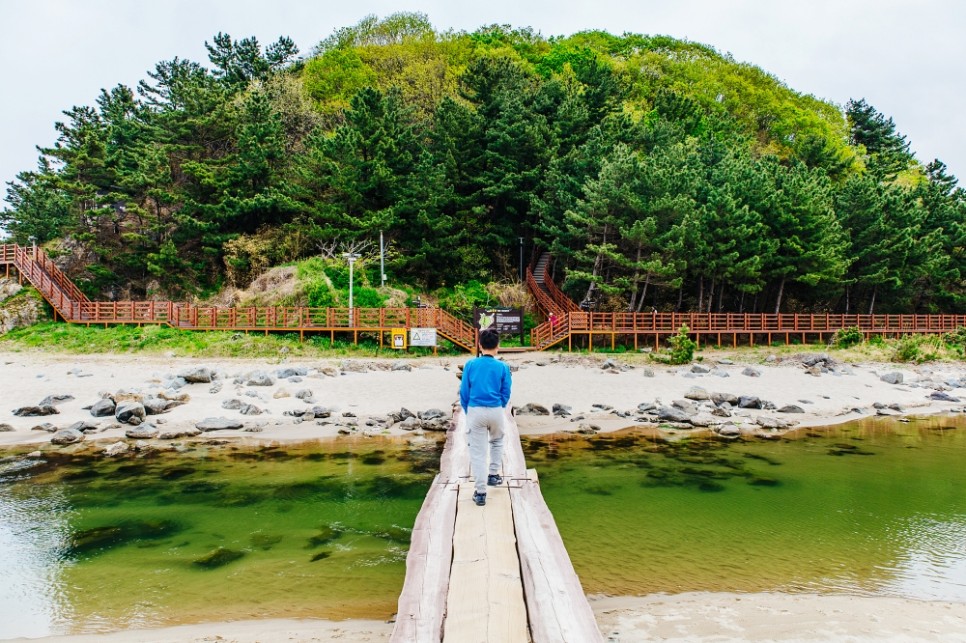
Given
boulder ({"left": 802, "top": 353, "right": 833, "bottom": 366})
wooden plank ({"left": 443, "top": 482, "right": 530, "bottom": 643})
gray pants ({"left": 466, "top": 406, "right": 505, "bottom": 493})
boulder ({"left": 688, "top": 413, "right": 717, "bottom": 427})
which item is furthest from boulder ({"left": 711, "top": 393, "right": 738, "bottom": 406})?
wooden plank ({"left": 443, "top": 482, "right": 530, "bottom": 643})

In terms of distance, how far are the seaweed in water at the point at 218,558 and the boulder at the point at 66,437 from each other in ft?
24.1

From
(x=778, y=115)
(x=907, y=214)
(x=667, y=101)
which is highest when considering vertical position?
(x=778, y=115)

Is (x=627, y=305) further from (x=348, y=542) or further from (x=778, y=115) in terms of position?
(x=778, y=115)

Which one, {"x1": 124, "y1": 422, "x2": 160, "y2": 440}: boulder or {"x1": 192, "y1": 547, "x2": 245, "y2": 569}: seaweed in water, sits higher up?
{"x1": 124, "y1": 422, "x2": 160, "y2": 440}: boulder

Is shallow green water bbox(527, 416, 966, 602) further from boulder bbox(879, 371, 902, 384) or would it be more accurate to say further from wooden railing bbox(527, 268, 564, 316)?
wooden railing bbox(527, 268, 564, 316)

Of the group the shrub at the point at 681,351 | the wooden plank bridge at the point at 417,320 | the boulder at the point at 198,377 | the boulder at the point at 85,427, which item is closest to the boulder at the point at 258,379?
the boulder at the point at 198,377

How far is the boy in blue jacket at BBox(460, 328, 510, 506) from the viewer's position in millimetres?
5828

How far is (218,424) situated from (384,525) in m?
7.29

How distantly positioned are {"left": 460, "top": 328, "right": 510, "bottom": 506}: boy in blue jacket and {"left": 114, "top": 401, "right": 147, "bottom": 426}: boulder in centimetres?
1081

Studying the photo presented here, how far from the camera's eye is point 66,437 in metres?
11.7

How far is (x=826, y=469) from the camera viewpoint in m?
10.5

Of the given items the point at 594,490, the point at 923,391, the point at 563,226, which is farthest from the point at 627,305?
the point at 594,490

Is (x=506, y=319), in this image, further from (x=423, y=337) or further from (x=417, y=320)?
(x=417, y=320)

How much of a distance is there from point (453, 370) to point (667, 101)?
4065 centimetres
